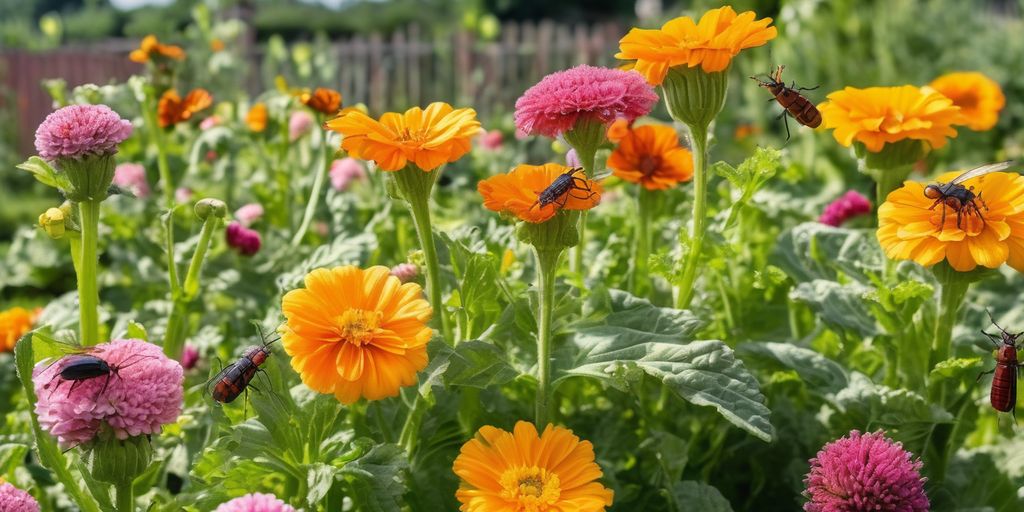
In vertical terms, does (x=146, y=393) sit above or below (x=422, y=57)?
above

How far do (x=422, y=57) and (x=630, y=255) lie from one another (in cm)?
1016

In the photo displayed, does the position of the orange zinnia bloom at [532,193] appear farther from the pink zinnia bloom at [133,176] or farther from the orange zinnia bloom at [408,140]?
the pink zinnia bloom at [133,176]

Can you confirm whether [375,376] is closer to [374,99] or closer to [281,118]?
[281,118]

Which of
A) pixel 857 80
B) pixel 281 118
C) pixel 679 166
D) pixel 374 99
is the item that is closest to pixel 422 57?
pixel 374 99

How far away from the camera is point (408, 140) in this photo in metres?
1.31

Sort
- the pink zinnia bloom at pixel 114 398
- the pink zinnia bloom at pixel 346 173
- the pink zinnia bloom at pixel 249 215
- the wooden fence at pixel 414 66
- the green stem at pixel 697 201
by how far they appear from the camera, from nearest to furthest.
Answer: the pink zinnia bloom at pixel 114 398 < the green stem at pixel 697 201 < the pink zinnia bloom at pixel 249 215 < the pink zinnia bloom at pixel 346 173 < the wooden fence at pixel 414 66

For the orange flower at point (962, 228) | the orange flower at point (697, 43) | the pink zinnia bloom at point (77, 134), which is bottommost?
the orange flower at point (962, 228)

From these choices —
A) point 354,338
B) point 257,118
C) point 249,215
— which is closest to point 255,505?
point 354,338

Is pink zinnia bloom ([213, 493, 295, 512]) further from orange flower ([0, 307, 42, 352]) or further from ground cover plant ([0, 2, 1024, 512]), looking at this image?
orange flower ([0, 307, 42, 352])

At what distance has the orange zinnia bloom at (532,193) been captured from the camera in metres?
1.19

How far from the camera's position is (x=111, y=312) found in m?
2.25

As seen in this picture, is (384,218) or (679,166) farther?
(384,218)

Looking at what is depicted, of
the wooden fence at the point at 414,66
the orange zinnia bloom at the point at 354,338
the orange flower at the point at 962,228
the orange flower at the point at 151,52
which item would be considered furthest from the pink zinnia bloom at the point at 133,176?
the wooden fence at the point at 414,66

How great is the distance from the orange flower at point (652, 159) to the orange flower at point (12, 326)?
1369 mm
